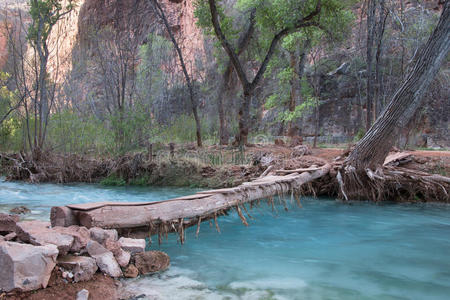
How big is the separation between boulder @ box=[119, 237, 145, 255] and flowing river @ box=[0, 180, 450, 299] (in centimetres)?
26

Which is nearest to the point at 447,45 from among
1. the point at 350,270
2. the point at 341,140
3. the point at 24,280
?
the point at 350,270

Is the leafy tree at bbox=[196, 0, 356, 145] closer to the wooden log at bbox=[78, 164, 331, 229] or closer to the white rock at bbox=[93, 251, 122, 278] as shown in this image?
the wooden log at bbox=[78, 164, 331, 229]

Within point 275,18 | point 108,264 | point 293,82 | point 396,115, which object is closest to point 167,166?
point 275,18

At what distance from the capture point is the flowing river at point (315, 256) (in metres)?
3.15

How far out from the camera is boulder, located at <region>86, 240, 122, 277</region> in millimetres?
2707

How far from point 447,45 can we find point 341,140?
12.1 metres

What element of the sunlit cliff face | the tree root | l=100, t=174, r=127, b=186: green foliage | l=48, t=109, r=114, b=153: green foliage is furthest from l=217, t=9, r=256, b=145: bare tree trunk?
the tree root

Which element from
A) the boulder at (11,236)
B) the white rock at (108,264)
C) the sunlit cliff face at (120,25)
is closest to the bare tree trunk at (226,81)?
the sunlit cliff face at (120,25)

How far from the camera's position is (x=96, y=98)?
27.2 meters

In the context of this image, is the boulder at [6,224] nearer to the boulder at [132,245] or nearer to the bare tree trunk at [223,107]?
the boulder at [132,245]

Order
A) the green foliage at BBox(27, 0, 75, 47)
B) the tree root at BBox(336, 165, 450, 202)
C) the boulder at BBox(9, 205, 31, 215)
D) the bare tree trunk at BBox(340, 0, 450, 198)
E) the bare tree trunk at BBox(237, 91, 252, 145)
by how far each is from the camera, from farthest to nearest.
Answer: the bare tree trunk at BBox(237, 91, 252, 145), the green foliage at BBox(27, 0, 75, 47), the tree root at BBox(336, 165, 450, 202), the boulder at BBox(9, 205, 31, 215), the bare tree trunk at BBox(340, 0, 450, 198)

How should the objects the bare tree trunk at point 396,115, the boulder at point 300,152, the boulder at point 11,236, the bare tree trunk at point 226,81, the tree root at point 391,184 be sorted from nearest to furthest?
the boulder at point 11,236
the bare tree trunk at point 396,115
the tree root at point 391,184
the boulder at point 300,152
the bare tree trunk at point 226,81

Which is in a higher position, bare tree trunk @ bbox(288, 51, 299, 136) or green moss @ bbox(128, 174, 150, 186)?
bare tree trunk @ bbox(288, 51, 299, 136)

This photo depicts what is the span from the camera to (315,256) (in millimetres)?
4227
